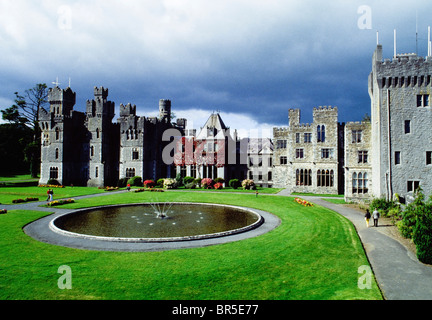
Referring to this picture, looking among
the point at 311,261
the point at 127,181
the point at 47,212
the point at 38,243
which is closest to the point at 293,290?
the point at 311,261

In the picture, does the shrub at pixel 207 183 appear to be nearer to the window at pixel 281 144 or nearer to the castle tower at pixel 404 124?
the window at pixel 281 144

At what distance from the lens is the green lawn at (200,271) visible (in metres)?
9.77

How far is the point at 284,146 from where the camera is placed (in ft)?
159

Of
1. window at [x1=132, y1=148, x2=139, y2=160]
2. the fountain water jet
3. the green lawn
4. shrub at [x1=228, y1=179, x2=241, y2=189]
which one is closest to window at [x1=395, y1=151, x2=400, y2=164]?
the green lawn

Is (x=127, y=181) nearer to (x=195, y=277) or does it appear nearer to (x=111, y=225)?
(x=111, y=225)

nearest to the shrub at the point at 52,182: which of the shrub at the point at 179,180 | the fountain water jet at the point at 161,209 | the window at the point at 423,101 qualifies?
the shrub at the point at 179,180

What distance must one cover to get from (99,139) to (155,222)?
3675cm

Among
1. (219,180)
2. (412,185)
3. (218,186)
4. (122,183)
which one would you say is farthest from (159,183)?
(412,185)

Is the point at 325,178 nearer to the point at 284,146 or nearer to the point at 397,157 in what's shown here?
the point at 284,146

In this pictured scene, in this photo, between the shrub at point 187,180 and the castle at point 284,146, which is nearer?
the castle at point 284,146

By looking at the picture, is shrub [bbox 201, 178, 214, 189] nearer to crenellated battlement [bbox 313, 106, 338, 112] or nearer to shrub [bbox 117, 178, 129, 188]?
shrub [bbox 117, 178, 129, 188]

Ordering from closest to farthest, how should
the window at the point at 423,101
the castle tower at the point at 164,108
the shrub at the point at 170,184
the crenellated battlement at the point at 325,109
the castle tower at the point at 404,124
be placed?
the castle tower at the point at 404,124 → the window at the point at 423,101 → the crenellated battlement at the point at 325,109 → the shrub at the point at 170,184 → the castle tower at the point at 164,108

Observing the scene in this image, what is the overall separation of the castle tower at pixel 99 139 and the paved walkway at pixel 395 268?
4504 cm
